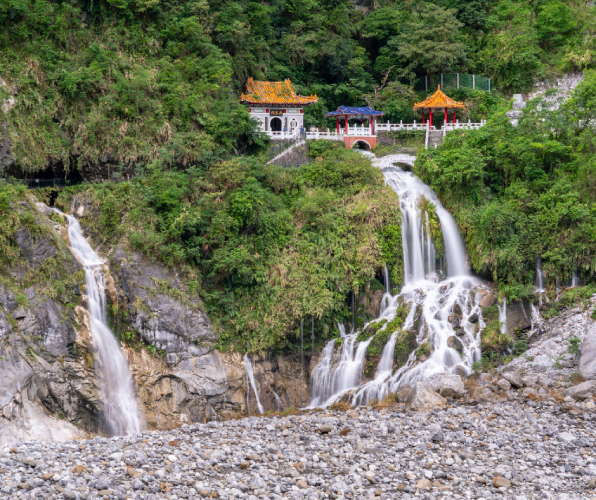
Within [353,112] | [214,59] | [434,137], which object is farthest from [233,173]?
[434,137]

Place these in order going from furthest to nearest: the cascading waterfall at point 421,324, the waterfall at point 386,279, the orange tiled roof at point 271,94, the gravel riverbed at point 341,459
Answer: the orange tiled roof at point 271,94 → the waterfall at point 386,279 → the cascading waterfall at point 421,324 → the gravel riverbed at point 341,459

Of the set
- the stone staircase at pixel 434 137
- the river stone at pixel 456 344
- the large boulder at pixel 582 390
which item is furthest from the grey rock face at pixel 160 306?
the stone staircase at pixel 434 137

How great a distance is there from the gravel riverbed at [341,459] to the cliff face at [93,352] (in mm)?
2921

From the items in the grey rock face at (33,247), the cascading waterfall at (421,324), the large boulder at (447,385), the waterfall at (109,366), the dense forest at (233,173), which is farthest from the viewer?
the dense forest at (233,173)

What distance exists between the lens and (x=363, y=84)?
37.8m

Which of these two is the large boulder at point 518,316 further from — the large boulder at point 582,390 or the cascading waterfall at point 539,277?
the large boulder at point 582,390

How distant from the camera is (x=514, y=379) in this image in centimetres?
1942

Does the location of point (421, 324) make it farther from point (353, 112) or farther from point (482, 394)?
point (353, 112)

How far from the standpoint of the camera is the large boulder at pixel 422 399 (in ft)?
59.6

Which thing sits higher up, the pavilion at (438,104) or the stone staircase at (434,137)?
the pavilion at (438,104)

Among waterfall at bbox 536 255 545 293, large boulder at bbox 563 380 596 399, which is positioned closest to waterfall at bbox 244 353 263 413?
large boulder at bbox 563 380 596 399

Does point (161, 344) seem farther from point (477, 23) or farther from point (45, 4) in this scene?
point (477, 23)

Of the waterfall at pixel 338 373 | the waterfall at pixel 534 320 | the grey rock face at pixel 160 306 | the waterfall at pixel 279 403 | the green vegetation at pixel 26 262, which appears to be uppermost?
the green vegetation at pixel 26 262

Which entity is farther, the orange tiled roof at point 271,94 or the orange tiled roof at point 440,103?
the orange tiled roof at point 440,103
